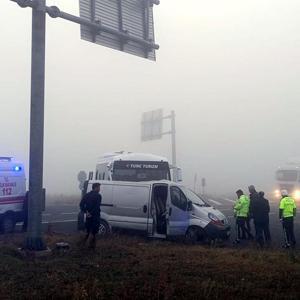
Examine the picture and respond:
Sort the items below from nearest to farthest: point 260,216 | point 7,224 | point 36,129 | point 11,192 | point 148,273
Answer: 1. point 148,273
2. point 36,129
3. point 260,216
4. point 7,224
5. point 11,192

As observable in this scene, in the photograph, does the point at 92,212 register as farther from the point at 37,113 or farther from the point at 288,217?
the point at 288,217

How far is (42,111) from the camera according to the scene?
1200 centimetres

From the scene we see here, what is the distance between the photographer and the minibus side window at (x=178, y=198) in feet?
49.2

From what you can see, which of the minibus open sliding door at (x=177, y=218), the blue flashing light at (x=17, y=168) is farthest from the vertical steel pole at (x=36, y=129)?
the blue flashing light at (x=17, y=168)

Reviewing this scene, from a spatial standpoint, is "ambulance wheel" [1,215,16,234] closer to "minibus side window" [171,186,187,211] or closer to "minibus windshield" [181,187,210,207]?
"minibus side window" [171,186,187,211]

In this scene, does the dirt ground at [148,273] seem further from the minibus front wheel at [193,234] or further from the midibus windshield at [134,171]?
the midibus windshield at [134,171]

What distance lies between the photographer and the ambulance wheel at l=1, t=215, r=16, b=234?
1684 centimetres

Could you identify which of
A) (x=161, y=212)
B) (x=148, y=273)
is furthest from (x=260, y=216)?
(x=148, y=273)

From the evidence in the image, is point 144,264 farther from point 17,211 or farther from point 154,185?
point 17,211

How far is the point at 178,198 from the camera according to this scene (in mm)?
15148

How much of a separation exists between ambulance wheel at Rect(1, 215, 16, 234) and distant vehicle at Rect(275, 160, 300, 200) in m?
24.8

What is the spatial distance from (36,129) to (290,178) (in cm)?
2880

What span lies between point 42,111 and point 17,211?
6805mm

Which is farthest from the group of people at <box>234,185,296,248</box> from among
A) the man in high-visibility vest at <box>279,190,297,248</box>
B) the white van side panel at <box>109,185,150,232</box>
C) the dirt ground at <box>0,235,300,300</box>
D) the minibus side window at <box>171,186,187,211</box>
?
the white van side panel at <box>109,185,150,232</box>
